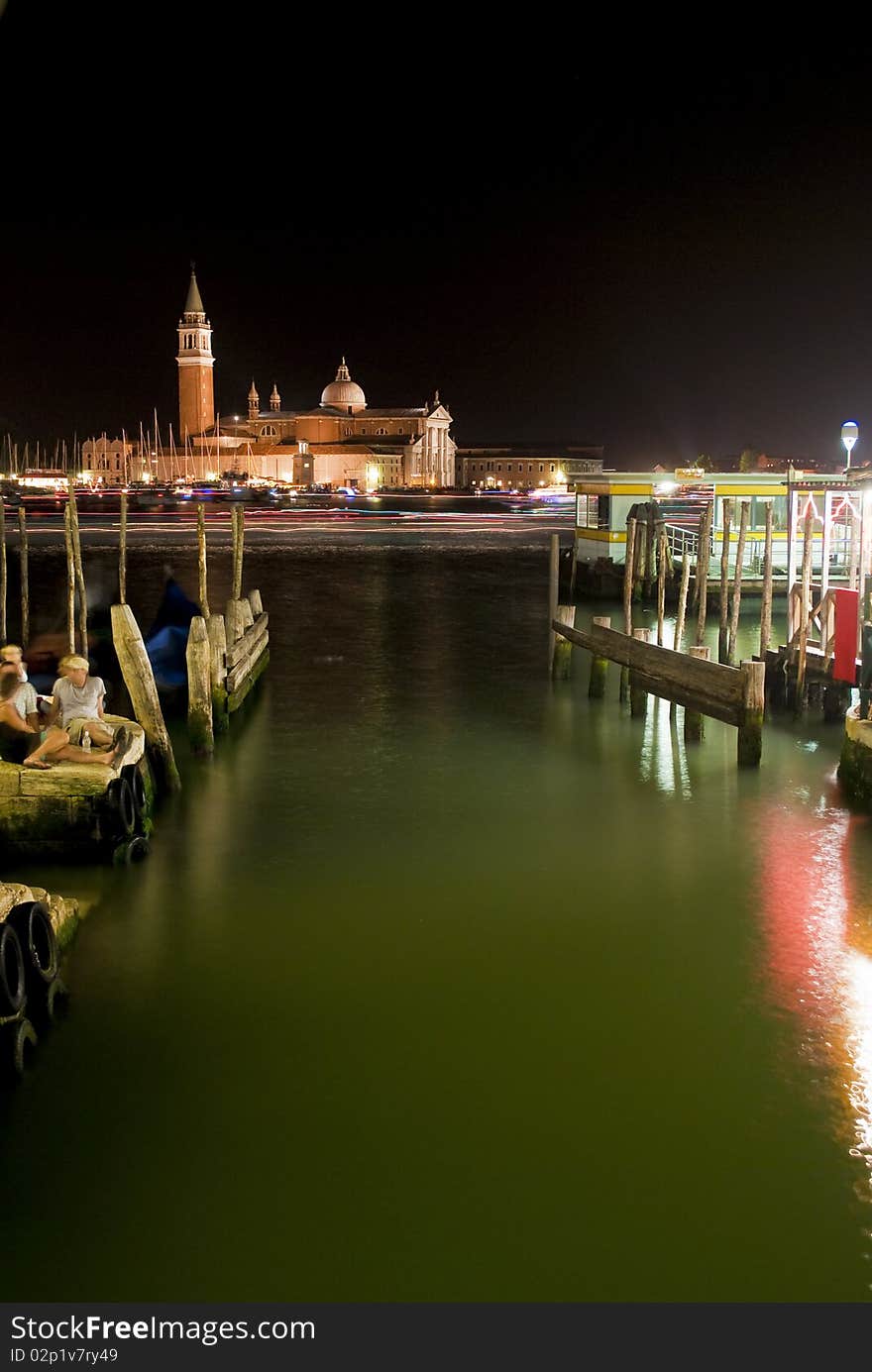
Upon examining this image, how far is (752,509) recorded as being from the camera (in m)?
27.0

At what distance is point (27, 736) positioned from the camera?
9.74 m

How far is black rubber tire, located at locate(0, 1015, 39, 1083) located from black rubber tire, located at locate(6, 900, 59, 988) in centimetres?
32

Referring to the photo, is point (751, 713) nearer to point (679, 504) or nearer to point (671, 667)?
point (671, 667)

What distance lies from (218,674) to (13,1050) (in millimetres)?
7895

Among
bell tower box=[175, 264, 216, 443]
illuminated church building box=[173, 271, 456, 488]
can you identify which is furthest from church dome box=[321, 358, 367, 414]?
bell tower box=[175, 264, 216, 443]

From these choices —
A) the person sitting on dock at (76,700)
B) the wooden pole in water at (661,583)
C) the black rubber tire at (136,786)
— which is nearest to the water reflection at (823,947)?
the wooden pole in water at (661,583)

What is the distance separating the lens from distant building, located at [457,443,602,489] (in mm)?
139375

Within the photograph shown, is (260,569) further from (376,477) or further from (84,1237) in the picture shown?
(376,477)

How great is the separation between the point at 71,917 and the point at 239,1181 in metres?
2.71

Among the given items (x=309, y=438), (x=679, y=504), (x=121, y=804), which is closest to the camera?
(x=121, y=804)

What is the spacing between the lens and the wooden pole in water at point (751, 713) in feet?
35.6

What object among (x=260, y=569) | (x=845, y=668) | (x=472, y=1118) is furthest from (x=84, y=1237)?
(x=260, y=569)

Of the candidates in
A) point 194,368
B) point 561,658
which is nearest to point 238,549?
point 561,658

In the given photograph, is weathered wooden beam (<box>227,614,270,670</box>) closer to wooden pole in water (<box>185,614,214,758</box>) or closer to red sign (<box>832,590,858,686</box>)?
wooden pole in water (<box>185,614,214,758</box>)
